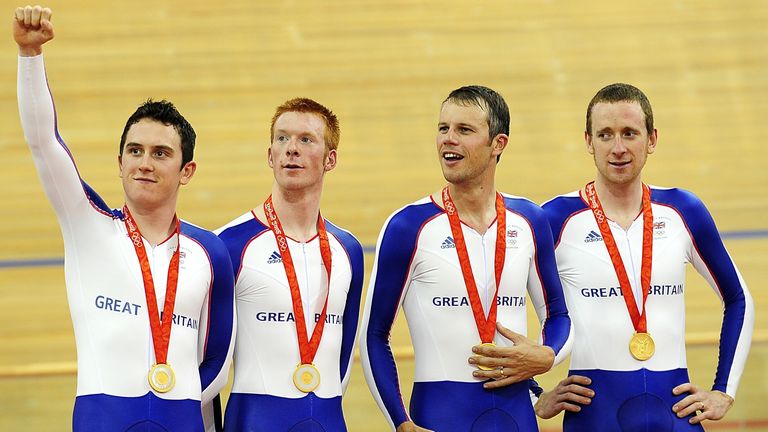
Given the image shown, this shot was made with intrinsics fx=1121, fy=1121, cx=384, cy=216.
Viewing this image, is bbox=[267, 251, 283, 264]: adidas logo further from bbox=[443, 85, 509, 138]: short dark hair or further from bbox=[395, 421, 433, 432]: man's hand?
bbox=[443, 85, 509, 138]: short dark hair

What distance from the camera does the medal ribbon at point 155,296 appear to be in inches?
134

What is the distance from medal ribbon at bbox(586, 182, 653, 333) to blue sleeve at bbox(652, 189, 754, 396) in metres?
0.13

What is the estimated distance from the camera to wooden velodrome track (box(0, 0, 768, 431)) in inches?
293

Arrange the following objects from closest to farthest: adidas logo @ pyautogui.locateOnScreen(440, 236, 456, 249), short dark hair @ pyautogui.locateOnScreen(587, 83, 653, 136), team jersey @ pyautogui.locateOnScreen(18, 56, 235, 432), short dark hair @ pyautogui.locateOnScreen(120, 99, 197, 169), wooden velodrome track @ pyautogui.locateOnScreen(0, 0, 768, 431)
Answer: team jersey @ pyautogui.locateOnScreen(18, 56, 235, 432), short dark hair @ pyautogui.locateOnScreen(120, 99, 197, 169), adidas logo @ pyautogui.locateOnScreen(440, 236, 456, 249), short dark hair @ pyautogui.locateOnScreen(587, 83, 653, 136), wooden velodrome track @ pyautogui.locateOnScreen(0, 0, 768, 431)

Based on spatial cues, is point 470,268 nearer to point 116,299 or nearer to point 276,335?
point 276,335

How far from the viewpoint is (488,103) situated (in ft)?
12.8

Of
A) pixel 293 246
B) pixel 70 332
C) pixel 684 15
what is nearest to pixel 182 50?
pixel 70 332

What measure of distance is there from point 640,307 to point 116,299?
184 cm

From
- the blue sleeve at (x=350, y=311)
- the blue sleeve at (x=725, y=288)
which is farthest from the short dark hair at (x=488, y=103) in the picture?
the blue sleeve at (x=725, y=288)

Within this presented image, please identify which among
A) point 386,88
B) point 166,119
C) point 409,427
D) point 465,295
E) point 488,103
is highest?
point 386,88

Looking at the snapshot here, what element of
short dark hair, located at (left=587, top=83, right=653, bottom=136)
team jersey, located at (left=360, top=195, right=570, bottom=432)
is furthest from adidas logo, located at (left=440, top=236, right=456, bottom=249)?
short dark hair, located at (left=587, top=83, right=653, bottom=136)

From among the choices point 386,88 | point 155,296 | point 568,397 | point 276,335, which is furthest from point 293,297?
point 386,88

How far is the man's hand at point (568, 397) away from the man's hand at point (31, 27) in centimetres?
213

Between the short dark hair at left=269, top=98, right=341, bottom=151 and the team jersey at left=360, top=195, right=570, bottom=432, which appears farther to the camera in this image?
the short dark hair at left=269, top=98, right=341, bottom=151
